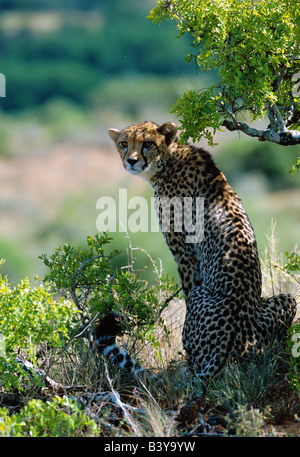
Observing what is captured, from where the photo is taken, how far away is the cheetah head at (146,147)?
560 centimetres

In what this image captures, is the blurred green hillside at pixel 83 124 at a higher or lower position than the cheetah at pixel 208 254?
higher

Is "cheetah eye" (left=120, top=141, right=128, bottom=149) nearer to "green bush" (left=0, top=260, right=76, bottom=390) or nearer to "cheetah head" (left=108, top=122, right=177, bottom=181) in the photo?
"cheetah head" (left=108, top=122, right=177, bottom=181)

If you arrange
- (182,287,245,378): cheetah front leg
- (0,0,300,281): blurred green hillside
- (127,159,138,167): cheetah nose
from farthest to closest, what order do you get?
(0,0,300,281): blurred green hillside → (127,159,138,167): cheetah nose → (182,287,245,378): cheetah front leg

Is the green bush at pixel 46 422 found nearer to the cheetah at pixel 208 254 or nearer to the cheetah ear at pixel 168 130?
the cheetah at pixel 208 254

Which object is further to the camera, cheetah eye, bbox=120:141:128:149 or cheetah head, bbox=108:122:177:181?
cheetah eye, bbox=120:141:128:149

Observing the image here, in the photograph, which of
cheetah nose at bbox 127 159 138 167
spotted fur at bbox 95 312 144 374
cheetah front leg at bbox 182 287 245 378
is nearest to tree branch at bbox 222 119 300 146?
cheetah nose at bbox 127 159 138 167

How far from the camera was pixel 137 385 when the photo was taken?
4.82 metres

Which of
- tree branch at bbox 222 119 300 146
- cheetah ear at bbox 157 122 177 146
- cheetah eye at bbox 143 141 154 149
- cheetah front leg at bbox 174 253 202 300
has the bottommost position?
cheetah front leg at bbox 174 253 202 300

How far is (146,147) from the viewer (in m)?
5.63

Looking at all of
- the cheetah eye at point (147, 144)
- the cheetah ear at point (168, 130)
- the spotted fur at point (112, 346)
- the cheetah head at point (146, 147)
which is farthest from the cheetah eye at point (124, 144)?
the spotted fur at point (112, 346)

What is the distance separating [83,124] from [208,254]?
27842 mm

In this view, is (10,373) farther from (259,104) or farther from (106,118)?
(106,118)

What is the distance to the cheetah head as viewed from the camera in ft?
18.4

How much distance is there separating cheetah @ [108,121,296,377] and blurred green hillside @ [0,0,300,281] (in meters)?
12.5
